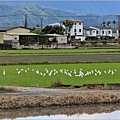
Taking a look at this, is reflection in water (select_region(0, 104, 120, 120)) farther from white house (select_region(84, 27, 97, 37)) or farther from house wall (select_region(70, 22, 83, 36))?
white house (select_region(84, 27, 97, 37))

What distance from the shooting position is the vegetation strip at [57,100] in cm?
1574

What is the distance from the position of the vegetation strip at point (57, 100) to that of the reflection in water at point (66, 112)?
31cm

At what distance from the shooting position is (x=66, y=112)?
1559cm

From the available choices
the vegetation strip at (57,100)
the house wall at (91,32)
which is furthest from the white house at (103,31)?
the vegetation strip at (57,100)

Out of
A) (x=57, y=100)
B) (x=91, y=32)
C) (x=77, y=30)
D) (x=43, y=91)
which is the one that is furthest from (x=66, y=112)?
(x=91, y=32)

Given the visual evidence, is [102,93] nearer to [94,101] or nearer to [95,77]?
[94,101]

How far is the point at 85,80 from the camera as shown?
78.7 ft

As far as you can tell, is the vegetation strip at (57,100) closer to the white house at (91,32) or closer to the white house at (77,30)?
the white house at (77,30)

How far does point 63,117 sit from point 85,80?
30.4 feet

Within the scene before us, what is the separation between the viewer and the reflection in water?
14.9 m

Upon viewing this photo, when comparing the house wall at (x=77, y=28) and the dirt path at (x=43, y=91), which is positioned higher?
the house wall at (x=77, y=28)

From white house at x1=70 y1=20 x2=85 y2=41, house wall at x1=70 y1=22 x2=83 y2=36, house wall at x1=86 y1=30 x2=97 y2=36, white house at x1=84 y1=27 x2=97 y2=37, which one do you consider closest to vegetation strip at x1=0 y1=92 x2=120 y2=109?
white house at x1=70 y1=20 x2=85 y2=41

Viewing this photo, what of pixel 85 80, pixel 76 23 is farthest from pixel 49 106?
pixel 76 23

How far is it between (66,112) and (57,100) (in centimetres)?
103
